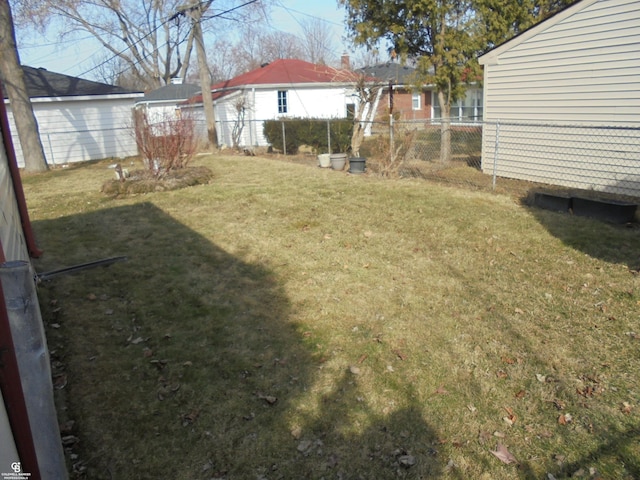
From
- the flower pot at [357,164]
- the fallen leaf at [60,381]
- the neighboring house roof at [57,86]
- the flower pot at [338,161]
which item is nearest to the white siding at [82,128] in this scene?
the neighboring house roof at [57,86]

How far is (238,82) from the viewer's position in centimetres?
2592

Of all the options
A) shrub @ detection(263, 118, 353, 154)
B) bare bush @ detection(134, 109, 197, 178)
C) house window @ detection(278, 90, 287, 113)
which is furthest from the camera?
house window @ detection(278, 90, 287, 113)

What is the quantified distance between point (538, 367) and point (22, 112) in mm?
16683

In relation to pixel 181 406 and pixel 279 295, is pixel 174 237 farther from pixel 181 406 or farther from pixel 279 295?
pixel 181 406

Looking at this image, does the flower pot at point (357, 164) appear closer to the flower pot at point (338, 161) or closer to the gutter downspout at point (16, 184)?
the flower pot at point (338, 161)

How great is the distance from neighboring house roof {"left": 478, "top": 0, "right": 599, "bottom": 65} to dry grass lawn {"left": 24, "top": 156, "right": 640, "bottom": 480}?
5.09 m

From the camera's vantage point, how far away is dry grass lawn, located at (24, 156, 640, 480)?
9.39 feet

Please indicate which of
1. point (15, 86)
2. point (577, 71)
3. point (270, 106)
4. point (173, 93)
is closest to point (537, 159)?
point (577, 71)

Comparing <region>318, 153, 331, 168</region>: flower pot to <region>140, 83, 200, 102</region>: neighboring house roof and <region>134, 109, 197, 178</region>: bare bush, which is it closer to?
<region>134, 109, 197, 178</region>: bare bush

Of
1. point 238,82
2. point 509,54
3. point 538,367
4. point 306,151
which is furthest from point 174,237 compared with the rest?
point 238,82

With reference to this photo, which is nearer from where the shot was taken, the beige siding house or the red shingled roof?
the beige siding house

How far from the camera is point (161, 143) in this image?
11.3 meters

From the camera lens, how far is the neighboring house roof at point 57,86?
18547 mm

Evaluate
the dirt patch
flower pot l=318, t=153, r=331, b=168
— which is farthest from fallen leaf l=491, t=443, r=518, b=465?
flower pot l=318, t=153, r=331, b=168
